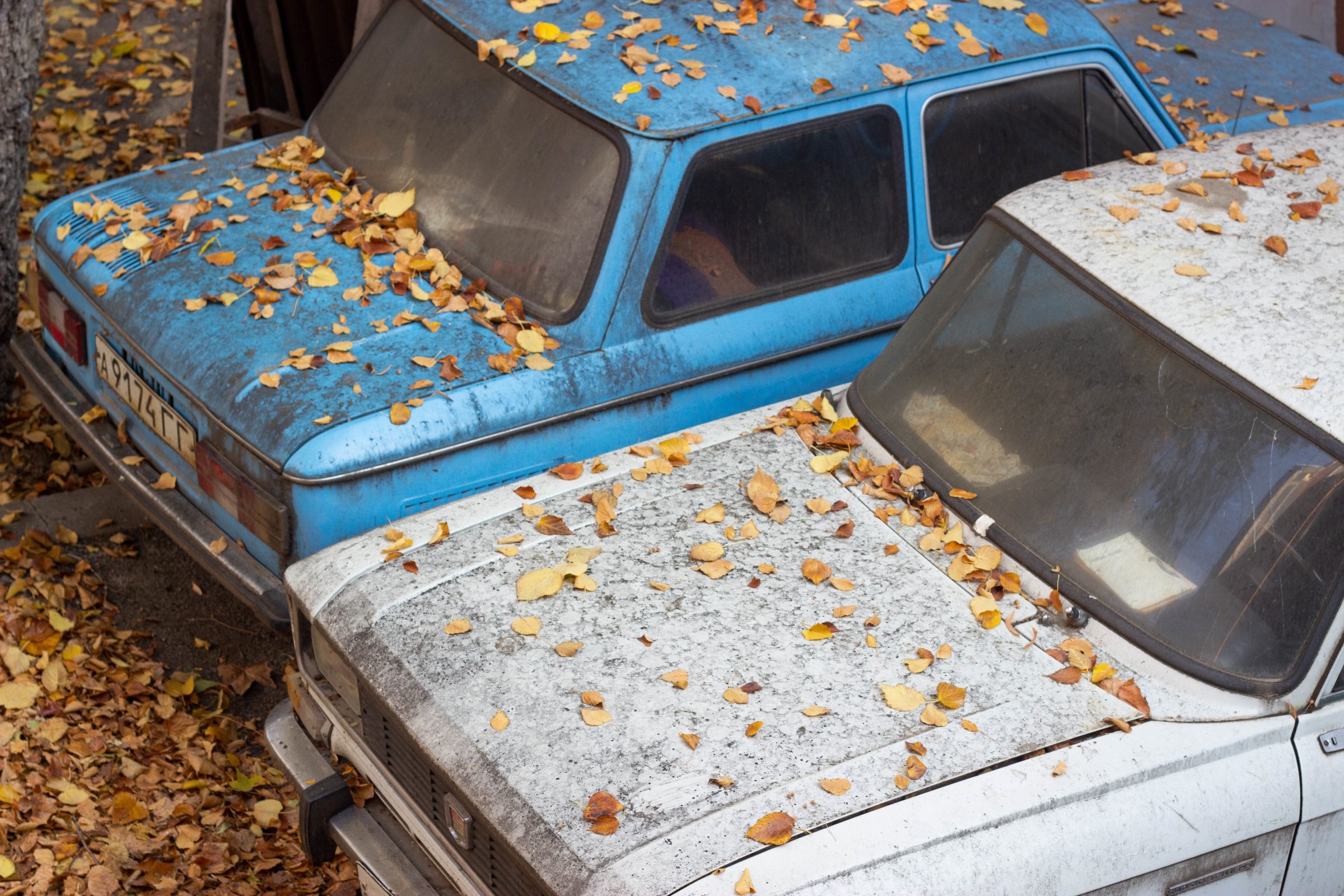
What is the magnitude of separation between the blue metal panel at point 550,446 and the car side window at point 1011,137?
1.79 ft

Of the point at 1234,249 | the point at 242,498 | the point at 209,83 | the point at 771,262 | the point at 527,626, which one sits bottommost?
the point at 242,498

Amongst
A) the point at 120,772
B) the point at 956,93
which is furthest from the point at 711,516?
the point at 120,772

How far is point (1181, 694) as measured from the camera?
2793 mm

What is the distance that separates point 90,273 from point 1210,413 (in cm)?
334

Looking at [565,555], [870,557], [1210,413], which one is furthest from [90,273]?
[1210,413]

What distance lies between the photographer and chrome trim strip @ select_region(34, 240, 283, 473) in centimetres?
351

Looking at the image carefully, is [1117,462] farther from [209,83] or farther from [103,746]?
[209,83]

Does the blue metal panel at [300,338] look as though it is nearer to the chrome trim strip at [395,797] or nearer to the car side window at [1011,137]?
the chrome trim strip at [395,797]

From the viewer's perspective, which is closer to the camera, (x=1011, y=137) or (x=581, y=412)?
(x=581, y=412)

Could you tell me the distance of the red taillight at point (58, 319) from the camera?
4.26 metres

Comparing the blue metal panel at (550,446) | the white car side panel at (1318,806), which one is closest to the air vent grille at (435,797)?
the blue metal panel at (550,446)

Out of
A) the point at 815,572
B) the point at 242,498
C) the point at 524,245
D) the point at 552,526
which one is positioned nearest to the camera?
the point at 815,572

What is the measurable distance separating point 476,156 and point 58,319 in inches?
61.3

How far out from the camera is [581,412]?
3.76m
